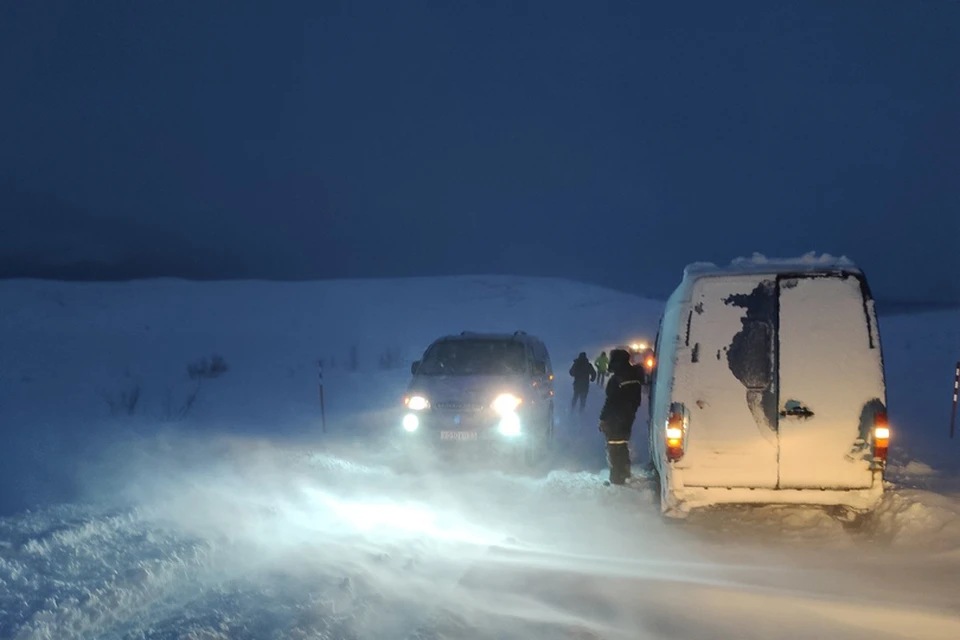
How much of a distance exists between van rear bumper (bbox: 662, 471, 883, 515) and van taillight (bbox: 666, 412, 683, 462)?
0.31 metres

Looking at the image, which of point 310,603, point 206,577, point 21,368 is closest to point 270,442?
point 206,577

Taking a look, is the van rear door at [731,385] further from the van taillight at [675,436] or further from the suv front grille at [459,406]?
the suv front grille at [459,406]

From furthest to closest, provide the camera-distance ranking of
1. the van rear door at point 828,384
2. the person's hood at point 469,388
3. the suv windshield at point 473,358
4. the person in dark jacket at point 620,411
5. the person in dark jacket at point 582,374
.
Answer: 1. the person in dark jacket at point 582,374
2. the suv windshield at point 473,358
3. the person's hood at point 469,388
4. the person in dark jacket at point 620,411
5. the van rear door at point 828,384

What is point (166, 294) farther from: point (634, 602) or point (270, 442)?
point (634, 602)

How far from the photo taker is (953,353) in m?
30.8

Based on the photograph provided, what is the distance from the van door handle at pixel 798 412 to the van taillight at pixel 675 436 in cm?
A: 85

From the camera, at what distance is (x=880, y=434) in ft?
20.7

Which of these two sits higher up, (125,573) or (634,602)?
(125,573)

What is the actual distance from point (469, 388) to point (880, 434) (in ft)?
16.6

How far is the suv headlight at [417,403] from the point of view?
10.1 m

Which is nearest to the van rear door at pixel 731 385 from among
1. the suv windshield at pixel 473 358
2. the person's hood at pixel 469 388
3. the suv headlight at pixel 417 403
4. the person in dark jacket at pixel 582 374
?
the person's hood at pixel 469 388

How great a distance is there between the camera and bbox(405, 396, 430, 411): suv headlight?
10070 millimetres

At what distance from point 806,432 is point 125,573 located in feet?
17.0

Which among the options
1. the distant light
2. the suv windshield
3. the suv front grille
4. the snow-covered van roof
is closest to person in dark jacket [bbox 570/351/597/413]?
the suv windshield
